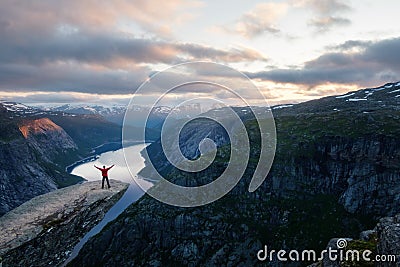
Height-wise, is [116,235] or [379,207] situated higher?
[379,207]

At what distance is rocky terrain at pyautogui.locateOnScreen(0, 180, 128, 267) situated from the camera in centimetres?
3481

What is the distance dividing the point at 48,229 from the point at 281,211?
97.0 metres

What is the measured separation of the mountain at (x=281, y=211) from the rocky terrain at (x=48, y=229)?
269 feet

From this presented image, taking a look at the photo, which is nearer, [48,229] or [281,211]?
[48,229]

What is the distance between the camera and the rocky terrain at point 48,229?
34.8 meters

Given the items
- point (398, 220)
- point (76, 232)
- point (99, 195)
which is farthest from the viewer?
point (99, 195)

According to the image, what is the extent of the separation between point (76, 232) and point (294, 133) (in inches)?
5131

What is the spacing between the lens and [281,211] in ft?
382

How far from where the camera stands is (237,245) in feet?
367

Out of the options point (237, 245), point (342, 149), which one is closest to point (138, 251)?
A: point (237, 245)

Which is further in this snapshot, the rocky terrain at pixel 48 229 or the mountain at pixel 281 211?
the mountain at pixel 281 211

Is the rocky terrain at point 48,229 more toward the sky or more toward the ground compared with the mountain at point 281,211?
more toward the sky

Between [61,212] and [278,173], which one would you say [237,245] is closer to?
[278,173]

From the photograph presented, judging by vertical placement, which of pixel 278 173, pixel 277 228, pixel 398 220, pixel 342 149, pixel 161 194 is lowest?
pixel 277 228
